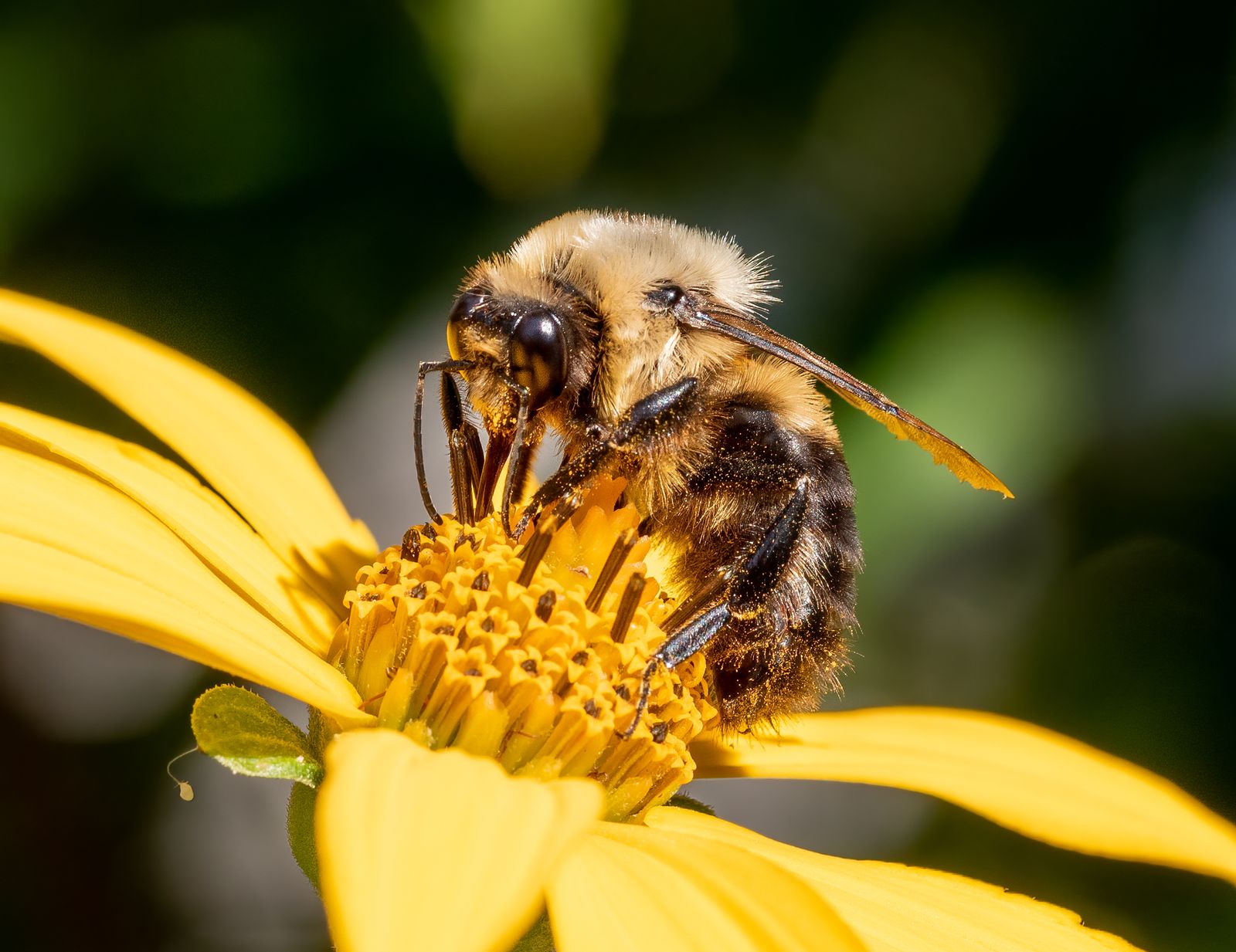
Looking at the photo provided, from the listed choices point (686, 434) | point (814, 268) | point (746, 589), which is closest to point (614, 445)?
point (686, 434)

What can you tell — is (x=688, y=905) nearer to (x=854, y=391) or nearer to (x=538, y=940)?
(x=538, y=940)

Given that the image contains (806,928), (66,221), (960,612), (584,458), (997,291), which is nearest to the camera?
(806,928)

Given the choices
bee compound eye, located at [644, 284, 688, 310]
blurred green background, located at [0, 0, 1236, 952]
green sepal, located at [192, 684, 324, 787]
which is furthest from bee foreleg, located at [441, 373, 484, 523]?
blurred green background, located at [0, 0, 1236, 952]

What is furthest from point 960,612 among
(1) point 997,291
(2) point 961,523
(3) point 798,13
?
(3) point 798,13

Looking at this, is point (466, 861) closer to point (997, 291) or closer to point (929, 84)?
point (997, 291)

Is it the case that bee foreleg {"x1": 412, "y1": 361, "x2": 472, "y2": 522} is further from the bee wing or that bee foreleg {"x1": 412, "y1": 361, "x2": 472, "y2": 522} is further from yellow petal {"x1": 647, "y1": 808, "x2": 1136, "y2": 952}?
yellow petal {"x1": 647, "y1": 808, "x2": 1136, "y2": 952}

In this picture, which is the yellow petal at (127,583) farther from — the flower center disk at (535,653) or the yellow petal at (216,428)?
the yellow petal at (216,428)

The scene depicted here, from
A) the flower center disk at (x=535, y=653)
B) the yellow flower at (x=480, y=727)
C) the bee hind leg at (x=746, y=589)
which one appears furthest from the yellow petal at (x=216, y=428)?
the bee hind leg at (x=746, y=589)
